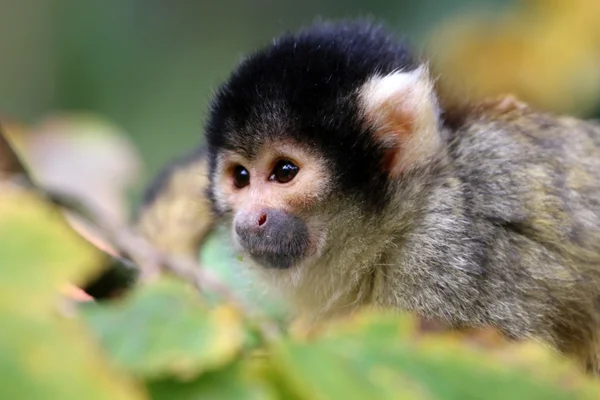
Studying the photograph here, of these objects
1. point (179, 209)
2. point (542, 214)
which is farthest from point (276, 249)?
point (179, 209)

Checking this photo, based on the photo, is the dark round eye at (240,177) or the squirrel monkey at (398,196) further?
the dark round eye at (240,177)

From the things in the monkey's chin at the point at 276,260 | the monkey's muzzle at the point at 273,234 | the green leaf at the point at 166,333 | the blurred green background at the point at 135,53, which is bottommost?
the blurred green background at the point at 135,53

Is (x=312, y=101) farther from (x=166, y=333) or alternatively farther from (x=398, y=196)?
(x=166, y=333)

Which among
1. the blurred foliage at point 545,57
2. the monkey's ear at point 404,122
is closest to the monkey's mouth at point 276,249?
the monkey's ear at point 404,122

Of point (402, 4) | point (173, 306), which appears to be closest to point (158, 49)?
point (402, 4)

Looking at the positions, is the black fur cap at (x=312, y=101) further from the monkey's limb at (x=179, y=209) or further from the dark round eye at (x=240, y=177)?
the monkey's limb at (x=179, y=209)

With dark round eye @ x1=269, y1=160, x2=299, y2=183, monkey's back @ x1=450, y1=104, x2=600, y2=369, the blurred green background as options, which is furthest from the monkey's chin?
the blurred green background
